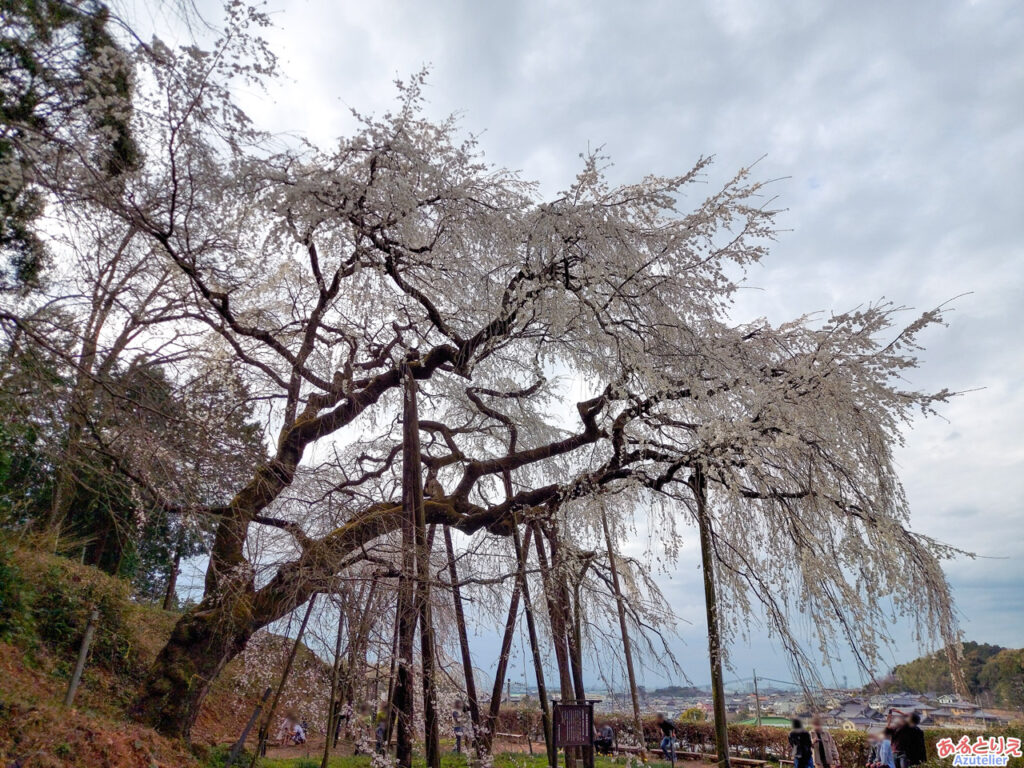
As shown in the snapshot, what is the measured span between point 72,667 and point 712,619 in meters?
6.97

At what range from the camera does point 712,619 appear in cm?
583

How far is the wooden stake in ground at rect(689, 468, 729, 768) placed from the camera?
18.4 feet

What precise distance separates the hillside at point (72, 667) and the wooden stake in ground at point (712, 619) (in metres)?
3.89

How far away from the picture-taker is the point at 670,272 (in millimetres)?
6078

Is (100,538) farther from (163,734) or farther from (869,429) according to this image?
(869,429)

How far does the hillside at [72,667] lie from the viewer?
446cm

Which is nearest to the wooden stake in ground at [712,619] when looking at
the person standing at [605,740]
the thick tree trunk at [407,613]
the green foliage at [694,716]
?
the thick tree trunk at [407,613]

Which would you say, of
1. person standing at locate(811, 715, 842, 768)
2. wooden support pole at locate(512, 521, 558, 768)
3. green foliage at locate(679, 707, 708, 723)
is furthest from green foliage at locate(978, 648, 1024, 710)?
wooden support pole at locate(512, 521, 558, 768)

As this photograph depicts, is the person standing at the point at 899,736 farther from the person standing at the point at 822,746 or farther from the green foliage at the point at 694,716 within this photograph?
the green foliage at the point at 694,716

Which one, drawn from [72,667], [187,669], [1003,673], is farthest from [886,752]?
[1003,673]

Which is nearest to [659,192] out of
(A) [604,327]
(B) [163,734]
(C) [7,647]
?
(A) [604,327]

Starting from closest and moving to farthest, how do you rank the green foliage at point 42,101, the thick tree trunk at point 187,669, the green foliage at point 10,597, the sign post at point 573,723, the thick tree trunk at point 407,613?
the green foliage at point 42,101, the thick tree trunk at point 407,613, the green foliage at point 10,597, the thick tree trunk at point 187,669, the sign post at point 573,723

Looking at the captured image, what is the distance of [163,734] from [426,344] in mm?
4875

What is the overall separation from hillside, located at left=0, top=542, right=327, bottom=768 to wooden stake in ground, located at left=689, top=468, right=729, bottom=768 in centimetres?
389
